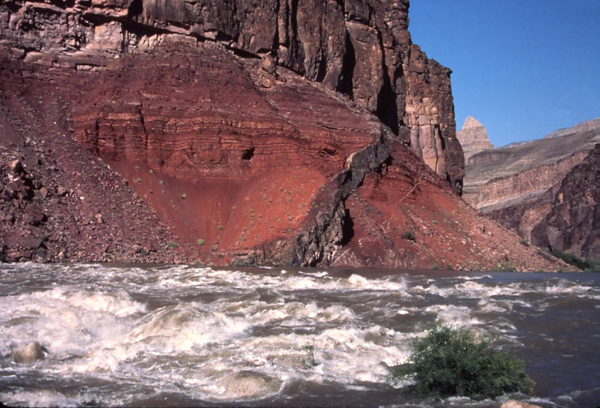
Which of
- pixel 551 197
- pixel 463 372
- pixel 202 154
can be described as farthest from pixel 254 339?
pixel 551 197

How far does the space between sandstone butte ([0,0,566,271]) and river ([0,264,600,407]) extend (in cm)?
781

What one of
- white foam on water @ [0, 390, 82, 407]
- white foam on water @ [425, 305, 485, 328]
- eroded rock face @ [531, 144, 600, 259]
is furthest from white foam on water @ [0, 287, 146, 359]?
eroded rock face @ [531, 144, 600, 259]

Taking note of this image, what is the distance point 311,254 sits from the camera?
28.3m

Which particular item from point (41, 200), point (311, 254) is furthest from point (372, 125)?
point (41, 200)

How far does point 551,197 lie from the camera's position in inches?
3900

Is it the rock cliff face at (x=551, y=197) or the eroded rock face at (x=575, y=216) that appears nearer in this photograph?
the eroded rock face at (x=575, y=216)

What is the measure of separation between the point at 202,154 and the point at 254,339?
899 inches

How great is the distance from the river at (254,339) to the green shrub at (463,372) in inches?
9.8

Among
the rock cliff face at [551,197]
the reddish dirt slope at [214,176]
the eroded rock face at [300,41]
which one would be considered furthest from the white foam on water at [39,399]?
the rock cliff face at [551,197]

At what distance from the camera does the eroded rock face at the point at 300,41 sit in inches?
1372

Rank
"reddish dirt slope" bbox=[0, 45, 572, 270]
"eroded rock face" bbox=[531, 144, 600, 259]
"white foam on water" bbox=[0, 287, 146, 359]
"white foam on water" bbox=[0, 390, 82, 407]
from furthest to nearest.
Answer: "eroded rock face" bbox=[531, 144, 600, 259]
"reddish dirt slope" bbox=[0, 45, 572, 270]
"white foam on water" bbox=[0, 287, 146, 359]
"white foam on water" bbox=[0, 390, 82, 407]

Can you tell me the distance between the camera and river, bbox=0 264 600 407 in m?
8.48

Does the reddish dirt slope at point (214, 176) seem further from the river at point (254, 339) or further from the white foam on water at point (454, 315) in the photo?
the white foam on water at point (454, 315)

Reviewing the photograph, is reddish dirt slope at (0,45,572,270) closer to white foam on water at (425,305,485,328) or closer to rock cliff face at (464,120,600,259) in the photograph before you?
Result: white foam on water at (425,305,485,328)
